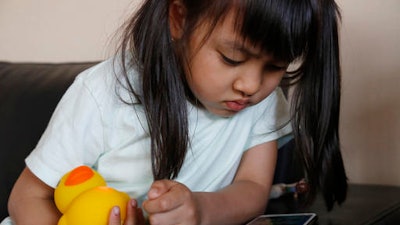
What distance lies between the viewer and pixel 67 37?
1534mm

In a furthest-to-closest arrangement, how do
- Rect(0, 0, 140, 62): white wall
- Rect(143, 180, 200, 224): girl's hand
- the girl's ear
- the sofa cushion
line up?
1. Rect(0, 0, 140, 62): white wall
2. the sofa cushion
3. the girl's ear
4. Rect(143, 180, 200, 224): girl's hand

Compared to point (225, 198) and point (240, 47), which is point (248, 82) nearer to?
point (240, 47)

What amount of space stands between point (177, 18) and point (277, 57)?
16 cm

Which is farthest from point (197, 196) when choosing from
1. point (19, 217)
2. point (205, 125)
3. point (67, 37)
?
point (67, 37)

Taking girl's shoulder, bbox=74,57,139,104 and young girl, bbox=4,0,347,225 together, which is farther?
girl's shoulder, bbox=74,57,139,104

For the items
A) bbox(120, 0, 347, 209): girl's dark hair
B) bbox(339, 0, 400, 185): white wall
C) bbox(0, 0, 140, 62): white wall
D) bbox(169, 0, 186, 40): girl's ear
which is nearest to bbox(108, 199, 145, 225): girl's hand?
bbox(120, 0, 347, 209): girl's dark hair

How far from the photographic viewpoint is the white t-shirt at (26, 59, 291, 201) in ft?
3.02

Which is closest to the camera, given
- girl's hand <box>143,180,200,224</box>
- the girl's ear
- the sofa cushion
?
girl's hand <box>143,180,200,224</box>

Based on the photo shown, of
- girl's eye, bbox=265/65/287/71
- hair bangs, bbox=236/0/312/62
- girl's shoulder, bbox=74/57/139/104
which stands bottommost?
girl's shoulder, bbox=74/57/139/104

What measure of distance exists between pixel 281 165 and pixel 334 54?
0.29 m

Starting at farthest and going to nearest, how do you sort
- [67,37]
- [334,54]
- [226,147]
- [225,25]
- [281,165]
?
[67,37]
[281,165]
[226,147]
[334,54]
[225,25]

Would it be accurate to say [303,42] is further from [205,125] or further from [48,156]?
[48,156]

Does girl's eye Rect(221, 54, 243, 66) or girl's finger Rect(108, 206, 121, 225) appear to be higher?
girl's eye Rect(221, 54, 243, 66)

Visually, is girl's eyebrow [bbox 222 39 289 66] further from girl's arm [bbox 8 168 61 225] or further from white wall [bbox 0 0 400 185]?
white wall [bbox 0 0 400 185]
